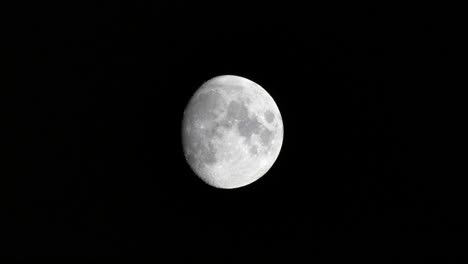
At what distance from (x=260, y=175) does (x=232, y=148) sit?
0.47 meters

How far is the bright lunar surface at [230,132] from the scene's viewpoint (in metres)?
3.20

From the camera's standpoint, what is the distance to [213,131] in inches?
126

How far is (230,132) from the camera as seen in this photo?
317 centimetres

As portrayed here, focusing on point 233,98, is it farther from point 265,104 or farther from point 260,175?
point 260,175

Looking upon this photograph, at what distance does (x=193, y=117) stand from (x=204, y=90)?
272mm

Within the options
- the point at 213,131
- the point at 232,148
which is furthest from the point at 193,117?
the point at 232,148

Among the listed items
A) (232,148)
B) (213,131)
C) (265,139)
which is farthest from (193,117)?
(265,139)

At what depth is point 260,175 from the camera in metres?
3.49

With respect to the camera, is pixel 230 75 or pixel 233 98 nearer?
pixel 233 98

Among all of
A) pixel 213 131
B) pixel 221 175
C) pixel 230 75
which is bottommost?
pixel 221 175

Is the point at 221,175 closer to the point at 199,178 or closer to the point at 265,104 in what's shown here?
the point at 199,178

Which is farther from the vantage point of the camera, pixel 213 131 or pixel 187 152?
pixel 187 152

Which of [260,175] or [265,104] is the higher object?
[265,104]

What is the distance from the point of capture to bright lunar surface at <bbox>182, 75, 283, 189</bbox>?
126 inches
